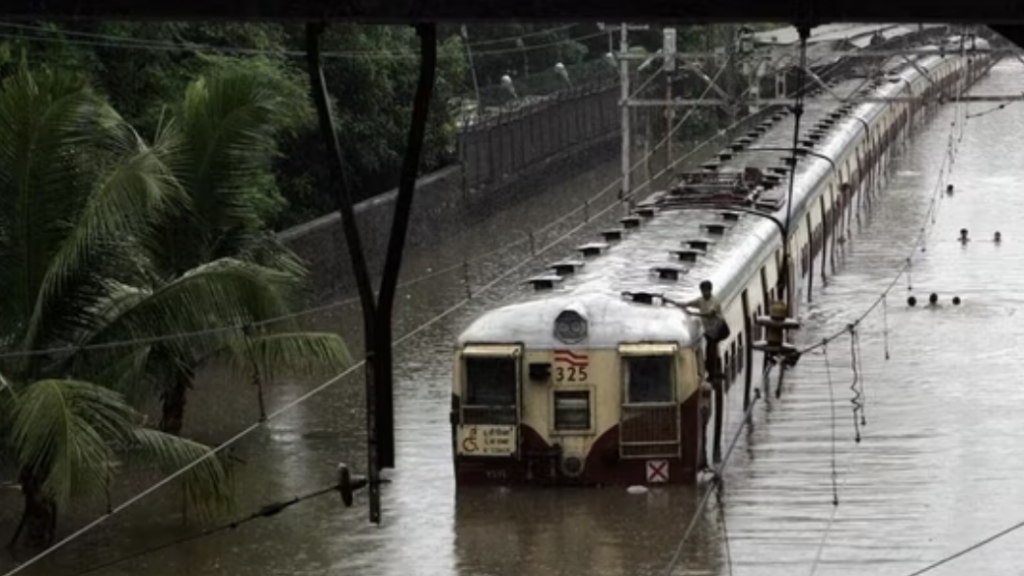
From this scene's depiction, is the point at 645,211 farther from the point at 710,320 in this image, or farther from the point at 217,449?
the point at 217,449

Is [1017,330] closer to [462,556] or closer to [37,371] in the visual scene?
[462,556]

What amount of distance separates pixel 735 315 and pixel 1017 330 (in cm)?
902

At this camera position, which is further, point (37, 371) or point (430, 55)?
point (37, 371)

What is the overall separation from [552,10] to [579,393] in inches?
468

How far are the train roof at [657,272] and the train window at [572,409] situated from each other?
453 mm

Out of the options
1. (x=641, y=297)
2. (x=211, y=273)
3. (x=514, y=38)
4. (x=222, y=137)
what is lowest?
(x=514, y=38)

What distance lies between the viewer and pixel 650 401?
19.8 m

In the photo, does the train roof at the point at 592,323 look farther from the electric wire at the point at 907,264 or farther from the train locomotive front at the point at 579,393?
the electric wire at the point at 907,264

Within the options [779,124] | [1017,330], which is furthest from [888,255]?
[1017,330]

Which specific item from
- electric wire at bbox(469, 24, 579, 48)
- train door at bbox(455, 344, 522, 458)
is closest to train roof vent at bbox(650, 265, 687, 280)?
train door at bbox(455, 344, 522, 458)

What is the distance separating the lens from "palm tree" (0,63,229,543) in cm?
1753

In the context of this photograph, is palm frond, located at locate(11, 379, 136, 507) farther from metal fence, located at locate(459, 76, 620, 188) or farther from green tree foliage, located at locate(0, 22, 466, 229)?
metal fence, located at locate(459, 76, 620, 188)

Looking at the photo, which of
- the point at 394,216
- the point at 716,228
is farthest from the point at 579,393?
the point at 394,216

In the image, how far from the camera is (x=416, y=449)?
917 inches
